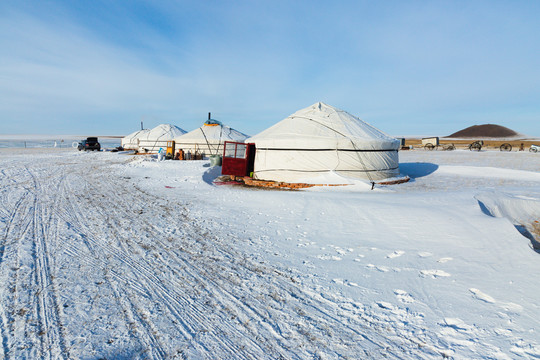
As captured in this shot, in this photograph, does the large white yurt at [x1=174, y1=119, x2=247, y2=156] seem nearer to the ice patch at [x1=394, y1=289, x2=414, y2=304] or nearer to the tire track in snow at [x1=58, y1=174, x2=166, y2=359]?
the tire track in snow at [x1=58, y1=174, x2=166, y2=359]

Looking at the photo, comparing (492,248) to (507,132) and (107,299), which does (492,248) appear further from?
(507,132)

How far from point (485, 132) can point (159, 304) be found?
151 m

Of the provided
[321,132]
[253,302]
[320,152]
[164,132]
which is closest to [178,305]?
[253,302]

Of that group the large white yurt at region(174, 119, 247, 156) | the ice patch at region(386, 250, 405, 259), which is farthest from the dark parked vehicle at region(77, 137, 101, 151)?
the ice patch at region(386, 250, 405, 259)

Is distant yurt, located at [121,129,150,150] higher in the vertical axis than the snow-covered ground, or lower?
higher

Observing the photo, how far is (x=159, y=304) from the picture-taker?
2.66 meters

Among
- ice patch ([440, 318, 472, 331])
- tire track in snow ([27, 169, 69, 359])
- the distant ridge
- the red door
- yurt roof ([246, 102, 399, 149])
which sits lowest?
tire track in snow ([27, 169, 69, 359])

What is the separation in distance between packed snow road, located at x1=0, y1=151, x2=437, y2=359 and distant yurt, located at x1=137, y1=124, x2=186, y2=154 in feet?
77.0

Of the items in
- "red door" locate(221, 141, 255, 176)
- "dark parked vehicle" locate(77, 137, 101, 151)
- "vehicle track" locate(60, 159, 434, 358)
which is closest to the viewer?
"vehicle track" locate(60, 159, 434, 358)

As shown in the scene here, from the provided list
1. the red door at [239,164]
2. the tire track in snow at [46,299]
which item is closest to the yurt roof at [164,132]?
the red door at [239,164]

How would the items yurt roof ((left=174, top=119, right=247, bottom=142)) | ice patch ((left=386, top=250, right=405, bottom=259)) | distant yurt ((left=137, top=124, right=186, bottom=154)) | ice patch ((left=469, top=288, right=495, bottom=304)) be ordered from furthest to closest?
distant yurt ((left=137, top=124, right=186, bottom=154)) < yurt roof ((left=174, top=119, right=247, bottom=142)) < ice patch ((left=386, top=250, right=405, bottom=259)) < ice patch ((left=469, top=288, right=495, bottom=304))

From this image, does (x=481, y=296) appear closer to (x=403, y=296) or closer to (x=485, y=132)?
(x=403, y=296)

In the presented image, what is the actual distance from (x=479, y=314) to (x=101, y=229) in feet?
16.5

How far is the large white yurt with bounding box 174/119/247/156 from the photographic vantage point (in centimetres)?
2247
